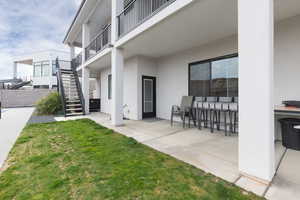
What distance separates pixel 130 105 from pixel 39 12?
11399 mm

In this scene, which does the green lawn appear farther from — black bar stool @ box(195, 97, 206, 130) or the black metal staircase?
the black metal staircase

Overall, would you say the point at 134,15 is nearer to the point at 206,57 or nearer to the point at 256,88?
the point at 206,57

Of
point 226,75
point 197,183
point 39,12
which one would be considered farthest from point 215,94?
point 39,12

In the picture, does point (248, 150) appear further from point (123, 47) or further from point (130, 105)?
point (130, 105)

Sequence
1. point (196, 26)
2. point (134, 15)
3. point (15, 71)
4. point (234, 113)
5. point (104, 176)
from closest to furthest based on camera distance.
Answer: point (104, 176), point (196, 26), point (234, 113), point (134, 15), point (15, 71)

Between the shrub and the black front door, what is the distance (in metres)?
5.84

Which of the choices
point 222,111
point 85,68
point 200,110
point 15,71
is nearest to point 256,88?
point 222,111

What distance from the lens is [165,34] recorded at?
4.85 metres

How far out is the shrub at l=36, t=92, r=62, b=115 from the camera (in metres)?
9.32

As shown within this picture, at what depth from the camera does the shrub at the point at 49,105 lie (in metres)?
9.32

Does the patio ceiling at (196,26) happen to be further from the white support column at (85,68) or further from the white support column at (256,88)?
the white support column at (85,68)

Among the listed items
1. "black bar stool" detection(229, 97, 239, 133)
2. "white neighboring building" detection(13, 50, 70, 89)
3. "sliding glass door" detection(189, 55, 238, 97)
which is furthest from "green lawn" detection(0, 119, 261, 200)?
"white neighboring building" detection(13, 50, 70, 89)

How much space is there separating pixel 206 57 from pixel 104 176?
5.30 metres

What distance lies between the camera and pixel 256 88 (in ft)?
6.97
